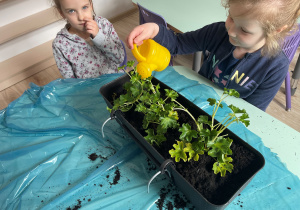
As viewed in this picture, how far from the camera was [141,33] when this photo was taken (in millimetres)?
829

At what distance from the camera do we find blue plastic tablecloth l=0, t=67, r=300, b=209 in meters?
0.62

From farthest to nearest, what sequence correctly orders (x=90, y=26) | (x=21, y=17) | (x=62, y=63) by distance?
(x=21, y=17)
(x=62, y=63)
(x=90, y=26)

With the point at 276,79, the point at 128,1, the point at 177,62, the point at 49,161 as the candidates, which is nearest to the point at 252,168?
the point at 276,79

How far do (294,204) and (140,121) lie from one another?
1.62ft

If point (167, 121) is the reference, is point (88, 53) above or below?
below

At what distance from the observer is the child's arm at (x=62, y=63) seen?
3.77 ft

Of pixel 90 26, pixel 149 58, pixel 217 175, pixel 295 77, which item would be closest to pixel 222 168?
pixel 217 175

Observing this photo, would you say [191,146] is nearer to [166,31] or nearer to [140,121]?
[140,121]

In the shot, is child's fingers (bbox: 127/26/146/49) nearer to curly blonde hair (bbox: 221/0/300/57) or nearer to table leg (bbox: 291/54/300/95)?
curly blonde hair (bbox: 221/0/300/57)

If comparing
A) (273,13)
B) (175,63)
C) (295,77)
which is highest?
(273,13)

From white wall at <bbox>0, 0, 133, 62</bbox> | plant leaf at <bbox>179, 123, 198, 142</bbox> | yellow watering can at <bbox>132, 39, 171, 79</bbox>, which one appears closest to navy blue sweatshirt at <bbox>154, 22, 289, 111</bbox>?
yellow watering can at <bbox>132, 39, 171, 79</bbox>

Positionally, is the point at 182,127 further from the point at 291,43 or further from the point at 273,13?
the point at 291,43

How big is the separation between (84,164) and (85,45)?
0.72 meters

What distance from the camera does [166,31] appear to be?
0.96 metres
